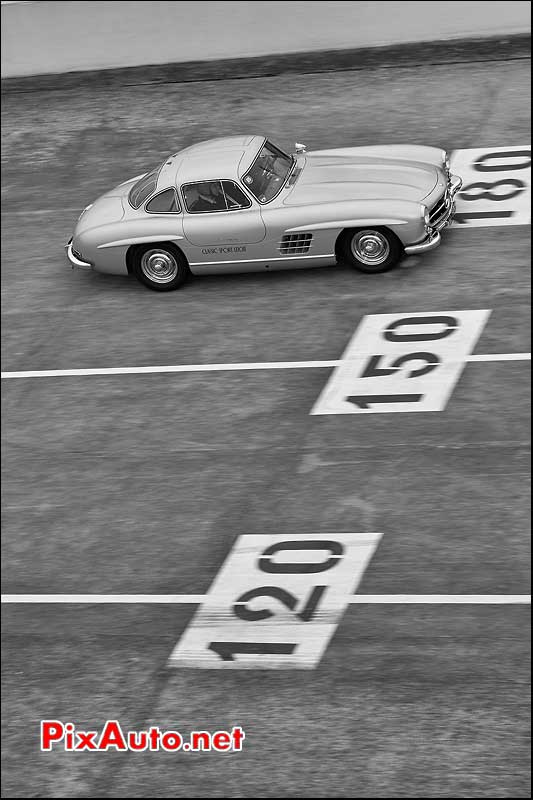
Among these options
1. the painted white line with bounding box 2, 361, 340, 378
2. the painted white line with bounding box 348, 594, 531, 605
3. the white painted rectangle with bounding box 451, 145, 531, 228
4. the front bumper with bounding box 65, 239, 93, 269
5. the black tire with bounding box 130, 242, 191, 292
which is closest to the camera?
the painted white line with bounding box 348, 594, 531, 605

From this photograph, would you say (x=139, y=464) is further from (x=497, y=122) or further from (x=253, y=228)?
(x=497, y=122)

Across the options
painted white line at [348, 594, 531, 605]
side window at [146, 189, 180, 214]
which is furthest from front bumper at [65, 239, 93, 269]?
painted white line at [348, 594, 531, 605]

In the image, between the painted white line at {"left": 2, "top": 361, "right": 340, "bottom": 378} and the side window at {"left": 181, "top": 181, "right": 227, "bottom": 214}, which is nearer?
the painted white line at {"left": 2, "top": 361, "right": 340, "bottom": 378}

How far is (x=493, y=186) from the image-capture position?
13.6 m

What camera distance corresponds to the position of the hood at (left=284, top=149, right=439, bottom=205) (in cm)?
1189

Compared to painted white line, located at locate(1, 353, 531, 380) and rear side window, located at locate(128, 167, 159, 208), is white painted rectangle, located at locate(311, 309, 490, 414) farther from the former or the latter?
rear side window, located at locate(128, 167, 159, 208)

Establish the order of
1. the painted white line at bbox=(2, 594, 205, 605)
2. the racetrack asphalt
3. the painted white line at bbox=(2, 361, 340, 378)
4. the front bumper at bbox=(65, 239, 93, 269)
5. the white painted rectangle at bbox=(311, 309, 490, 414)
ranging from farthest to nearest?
the front bumper at bbox=(65, 239, 93, 269), the painted white line at bbox=(2, 361, 340, 378), the white painted rectangle at bbox=(311, 309, 490, 414), the painted white line at bbox=(2, 594, 205, 605), the racetrack asphalt

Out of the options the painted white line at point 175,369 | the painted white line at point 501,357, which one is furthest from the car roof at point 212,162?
the painted white line at point 501,357

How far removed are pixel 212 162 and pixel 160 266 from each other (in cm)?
131

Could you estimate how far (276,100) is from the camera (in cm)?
1691

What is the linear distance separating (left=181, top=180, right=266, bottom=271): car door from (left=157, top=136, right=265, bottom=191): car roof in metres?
0.10

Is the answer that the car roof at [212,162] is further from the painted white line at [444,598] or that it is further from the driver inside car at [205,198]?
the painted white line at [444,598]

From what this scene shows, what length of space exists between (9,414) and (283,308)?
3.12 meters

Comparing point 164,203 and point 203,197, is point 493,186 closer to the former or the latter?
point 203,197
